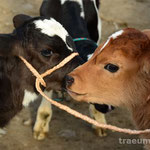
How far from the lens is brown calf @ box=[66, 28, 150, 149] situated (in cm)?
270

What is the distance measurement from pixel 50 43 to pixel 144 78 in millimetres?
1084

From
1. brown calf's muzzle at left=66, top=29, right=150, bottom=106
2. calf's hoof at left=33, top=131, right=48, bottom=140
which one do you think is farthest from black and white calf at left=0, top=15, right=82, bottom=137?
calf's hoof at left=33, top=131, right=48, bottom=140

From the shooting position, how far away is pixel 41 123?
441 cm

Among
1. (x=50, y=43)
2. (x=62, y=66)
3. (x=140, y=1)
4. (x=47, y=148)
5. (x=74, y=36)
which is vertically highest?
(x=50, y=43)

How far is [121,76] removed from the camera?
9.09 ft

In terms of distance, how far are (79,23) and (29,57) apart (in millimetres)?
1971

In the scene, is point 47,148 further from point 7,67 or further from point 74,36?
point 74,36

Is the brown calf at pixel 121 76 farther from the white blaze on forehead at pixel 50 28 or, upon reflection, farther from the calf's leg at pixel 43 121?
the calf's leg at pixel 43 121

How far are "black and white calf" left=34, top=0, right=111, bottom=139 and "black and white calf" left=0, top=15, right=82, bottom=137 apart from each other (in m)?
0.75

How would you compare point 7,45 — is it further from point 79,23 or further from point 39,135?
point 79,23

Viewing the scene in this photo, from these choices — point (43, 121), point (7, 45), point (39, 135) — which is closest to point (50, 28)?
point (7, 45)

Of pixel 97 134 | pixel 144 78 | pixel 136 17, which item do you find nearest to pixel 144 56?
pixel 144 78

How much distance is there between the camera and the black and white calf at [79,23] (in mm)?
4410

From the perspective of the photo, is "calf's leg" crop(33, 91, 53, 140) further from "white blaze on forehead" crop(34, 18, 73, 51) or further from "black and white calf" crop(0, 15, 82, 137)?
"white blaze on forehead" crop(34, 18, 73, 51)
